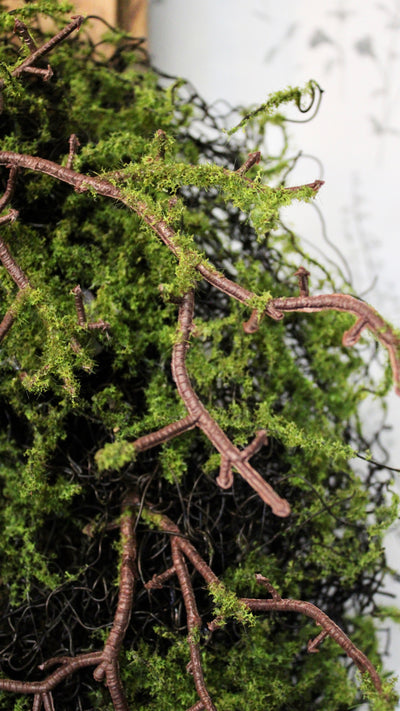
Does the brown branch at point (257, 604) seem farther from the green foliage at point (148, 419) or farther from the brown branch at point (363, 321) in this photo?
the brown branch at point (363, 321)

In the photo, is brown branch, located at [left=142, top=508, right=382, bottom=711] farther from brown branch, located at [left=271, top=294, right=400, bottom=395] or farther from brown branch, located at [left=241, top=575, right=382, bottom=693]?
brown branch, located at [left=271, top=294, right=400, bottom=395]

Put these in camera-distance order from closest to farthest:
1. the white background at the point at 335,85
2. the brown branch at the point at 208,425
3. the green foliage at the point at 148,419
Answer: the brown branch at the point at 208,425 → the green foliage at the point at 148,419 → the white background at the point at 335,85

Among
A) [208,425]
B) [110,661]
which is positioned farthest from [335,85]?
[110,661]

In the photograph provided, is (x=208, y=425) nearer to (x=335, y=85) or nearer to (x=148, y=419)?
(x=148, y=419)

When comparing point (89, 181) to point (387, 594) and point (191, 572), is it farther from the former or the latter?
point (387, 594)

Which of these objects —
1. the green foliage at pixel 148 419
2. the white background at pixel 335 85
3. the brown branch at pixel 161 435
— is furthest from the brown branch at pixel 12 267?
the white background at pixel 335 85

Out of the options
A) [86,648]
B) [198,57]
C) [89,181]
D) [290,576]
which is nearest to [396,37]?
[198,57]
